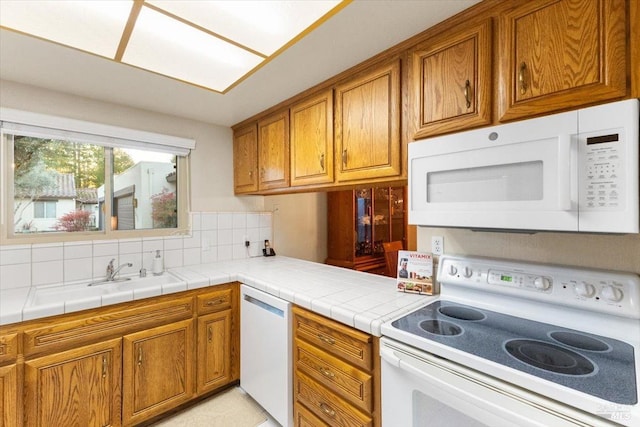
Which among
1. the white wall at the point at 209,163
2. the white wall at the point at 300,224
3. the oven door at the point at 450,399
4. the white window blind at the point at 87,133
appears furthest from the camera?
the white wall at the point at 300,224

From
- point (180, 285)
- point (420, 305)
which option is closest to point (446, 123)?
point (420, 305)

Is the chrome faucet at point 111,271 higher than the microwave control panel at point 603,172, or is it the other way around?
the microwave control panel at point 603,172

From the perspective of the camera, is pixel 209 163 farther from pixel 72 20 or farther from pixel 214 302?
pixel 72 20

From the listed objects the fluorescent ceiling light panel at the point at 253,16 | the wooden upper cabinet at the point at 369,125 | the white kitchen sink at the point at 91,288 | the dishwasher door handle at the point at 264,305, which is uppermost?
the fluorescent ceiling light panel at the point at 253,16

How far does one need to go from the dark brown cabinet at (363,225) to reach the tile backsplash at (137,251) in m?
1.18

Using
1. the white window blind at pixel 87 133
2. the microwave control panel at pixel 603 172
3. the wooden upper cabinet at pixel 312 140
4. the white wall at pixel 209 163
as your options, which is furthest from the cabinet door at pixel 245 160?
the microwave control panel at pixel 603 172

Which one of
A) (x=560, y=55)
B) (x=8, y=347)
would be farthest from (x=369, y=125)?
(x=8, y=347)

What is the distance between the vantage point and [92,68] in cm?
158

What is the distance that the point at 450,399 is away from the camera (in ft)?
3.00

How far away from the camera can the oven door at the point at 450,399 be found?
29.4 inches

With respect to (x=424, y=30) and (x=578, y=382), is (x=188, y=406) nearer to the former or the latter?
(x=578, y=382)

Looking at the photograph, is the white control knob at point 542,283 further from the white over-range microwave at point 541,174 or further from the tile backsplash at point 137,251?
the tile backsplash at point 137,251

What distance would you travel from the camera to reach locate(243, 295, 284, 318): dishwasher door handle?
168 centimetres

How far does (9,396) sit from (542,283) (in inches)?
96.7
